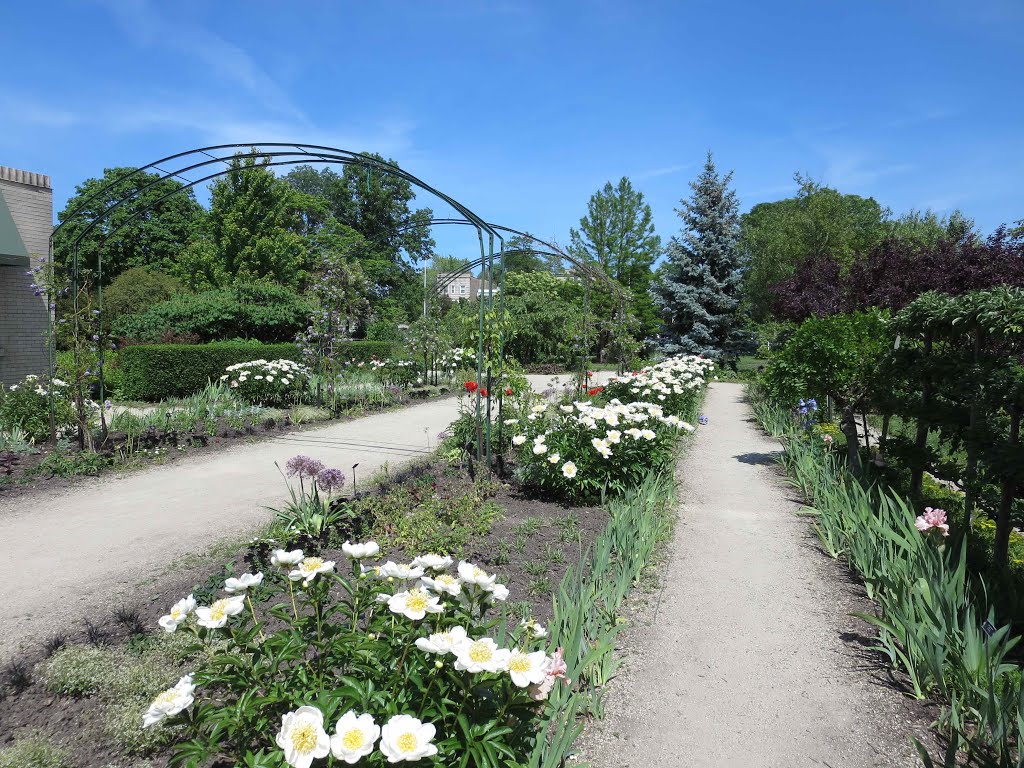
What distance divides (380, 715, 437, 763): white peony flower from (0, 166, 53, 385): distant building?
38.2 feet

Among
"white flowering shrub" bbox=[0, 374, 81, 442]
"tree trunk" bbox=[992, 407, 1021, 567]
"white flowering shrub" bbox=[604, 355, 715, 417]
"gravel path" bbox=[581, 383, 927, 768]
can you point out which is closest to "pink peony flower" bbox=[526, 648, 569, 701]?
"gravel path" bbox=[581, 383, 927, 768]

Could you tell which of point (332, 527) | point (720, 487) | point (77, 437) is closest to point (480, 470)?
point (332, 527)

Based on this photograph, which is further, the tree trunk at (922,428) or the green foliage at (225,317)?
the green foliage at (225,317)

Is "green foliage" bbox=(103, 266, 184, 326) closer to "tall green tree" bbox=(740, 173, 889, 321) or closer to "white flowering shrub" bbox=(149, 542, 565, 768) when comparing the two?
"white flowering shrub" bbox=(149, 542, 565, 768)

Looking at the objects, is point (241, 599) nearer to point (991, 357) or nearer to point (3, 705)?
point (3, 705)

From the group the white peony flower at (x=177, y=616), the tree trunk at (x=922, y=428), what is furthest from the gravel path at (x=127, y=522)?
the tree trunk at (x=922, y=428)

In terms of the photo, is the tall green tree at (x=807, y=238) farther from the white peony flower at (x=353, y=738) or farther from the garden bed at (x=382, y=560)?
the white peony flower at (x=353, y=738)

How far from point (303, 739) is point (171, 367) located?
460 inches

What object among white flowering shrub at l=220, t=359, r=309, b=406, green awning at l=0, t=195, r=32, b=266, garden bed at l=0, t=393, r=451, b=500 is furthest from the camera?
white flowering shrub at l=220, t=359, r=309, b=406

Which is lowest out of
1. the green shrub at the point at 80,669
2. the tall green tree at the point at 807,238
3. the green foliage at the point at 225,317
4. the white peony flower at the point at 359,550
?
the green shrub at the point at 80,669

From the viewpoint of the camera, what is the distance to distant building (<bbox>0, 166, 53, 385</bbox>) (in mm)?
10016

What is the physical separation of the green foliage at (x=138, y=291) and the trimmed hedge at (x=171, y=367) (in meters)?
6.80

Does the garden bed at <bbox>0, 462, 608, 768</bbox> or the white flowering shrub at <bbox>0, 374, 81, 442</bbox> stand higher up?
the white flowering shrub at <bbox>0, 374, 81, 442</bbox>

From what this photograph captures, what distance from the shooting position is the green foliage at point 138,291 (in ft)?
60.8
